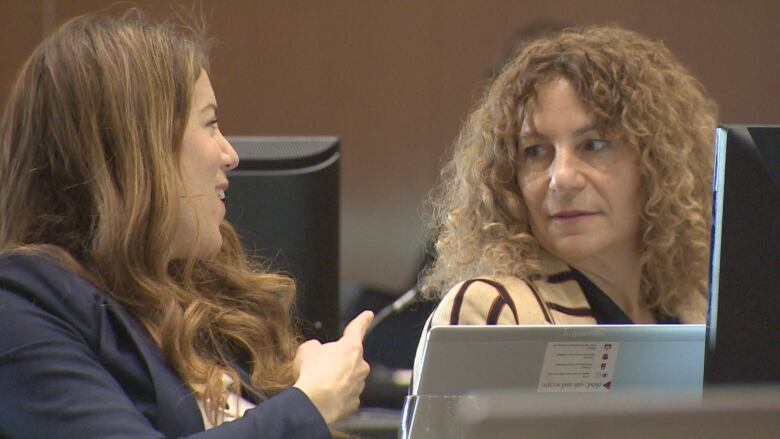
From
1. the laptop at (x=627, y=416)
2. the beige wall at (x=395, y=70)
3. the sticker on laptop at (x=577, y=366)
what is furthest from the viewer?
the beige wall at (x=395, y=70)

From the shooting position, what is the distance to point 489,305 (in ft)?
5.64

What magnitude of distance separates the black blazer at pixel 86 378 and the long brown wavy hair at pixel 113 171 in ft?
0.13

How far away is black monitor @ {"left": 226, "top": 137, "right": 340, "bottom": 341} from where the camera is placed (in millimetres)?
1883

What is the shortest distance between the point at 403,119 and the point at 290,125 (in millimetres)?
465

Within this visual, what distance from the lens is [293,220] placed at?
189cm

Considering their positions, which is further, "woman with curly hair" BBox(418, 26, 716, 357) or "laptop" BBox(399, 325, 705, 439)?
"woman with curly hair" BBox(418, 26, 716, 357)

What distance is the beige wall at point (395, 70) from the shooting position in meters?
4.52

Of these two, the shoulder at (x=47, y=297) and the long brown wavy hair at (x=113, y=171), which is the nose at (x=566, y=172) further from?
the shoulder at (x=47, y=297)

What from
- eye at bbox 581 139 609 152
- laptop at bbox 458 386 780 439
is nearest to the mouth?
eye at bbox 581 139 609 152

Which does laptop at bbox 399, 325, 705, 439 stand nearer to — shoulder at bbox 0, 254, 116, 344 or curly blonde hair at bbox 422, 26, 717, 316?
shoulder at bbox 0, 254, 116, 344

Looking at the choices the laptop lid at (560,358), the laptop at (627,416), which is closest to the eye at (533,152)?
the laptop lid at (560,358)

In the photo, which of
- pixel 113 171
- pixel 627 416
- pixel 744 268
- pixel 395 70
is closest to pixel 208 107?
pixel 113 171

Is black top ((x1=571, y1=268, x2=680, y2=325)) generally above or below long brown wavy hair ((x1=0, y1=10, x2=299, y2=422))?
below

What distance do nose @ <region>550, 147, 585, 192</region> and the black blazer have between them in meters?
0.64
